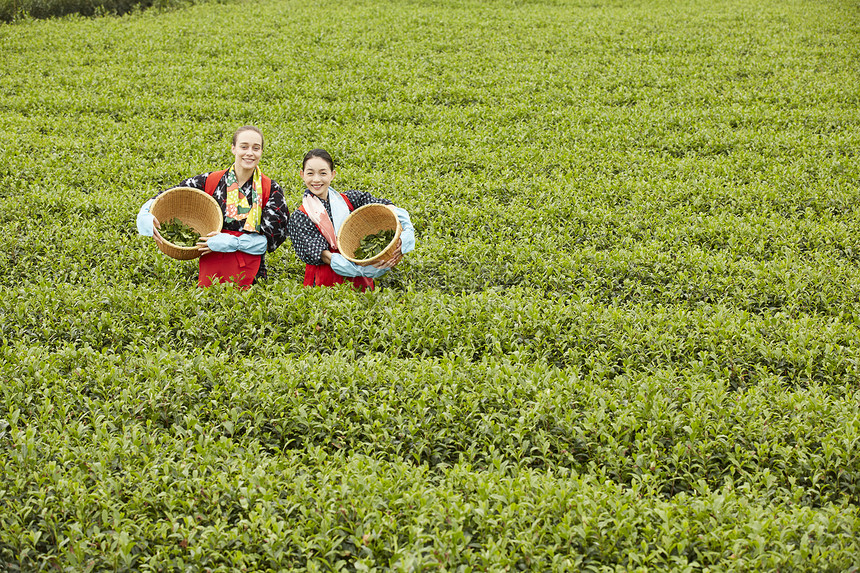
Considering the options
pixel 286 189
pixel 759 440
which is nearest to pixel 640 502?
pixel 759 440

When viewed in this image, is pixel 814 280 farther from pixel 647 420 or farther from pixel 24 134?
pixel 24 134

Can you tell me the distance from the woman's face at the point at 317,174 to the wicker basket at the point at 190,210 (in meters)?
0.78

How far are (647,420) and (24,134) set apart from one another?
11.5 metres

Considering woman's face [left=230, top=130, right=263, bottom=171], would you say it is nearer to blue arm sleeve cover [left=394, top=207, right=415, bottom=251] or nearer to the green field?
the green field

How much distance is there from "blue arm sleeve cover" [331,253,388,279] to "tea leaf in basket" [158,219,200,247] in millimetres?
1210

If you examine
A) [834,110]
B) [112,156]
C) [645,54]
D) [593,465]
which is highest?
[645,54]

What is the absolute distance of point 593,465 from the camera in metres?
3.62

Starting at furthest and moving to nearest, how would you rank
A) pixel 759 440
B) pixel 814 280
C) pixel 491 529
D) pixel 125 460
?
pixel 814 280 → pixel 759 440 → pixel 125 460 → pixel 491 529

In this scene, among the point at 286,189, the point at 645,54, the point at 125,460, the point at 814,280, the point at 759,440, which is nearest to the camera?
the point at 125,460

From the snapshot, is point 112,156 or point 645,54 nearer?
point 112,156

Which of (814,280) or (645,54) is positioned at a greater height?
(645,54)

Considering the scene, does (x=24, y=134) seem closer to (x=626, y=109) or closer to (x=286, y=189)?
(x=286, y=189)

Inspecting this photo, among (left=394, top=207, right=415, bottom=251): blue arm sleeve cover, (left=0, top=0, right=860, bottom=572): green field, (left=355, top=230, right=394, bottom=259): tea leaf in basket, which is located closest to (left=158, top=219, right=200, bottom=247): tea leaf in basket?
(left=0, top=0, right=860, bottom=572): green field

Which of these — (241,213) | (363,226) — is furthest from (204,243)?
(363,226)
